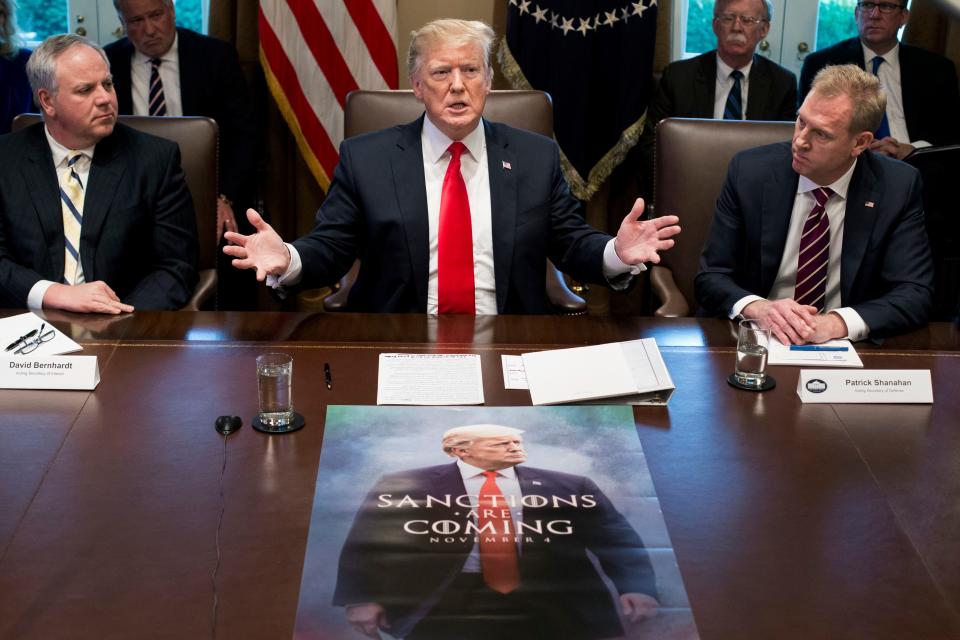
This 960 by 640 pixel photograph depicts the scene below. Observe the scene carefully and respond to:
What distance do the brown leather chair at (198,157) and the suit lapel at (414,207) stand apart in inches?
25.2

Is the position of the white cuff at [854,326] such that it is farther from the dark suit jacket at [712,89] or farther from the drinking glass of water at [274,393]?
the dark suit jacket at [712,89]

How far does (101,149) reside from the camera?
295 cm

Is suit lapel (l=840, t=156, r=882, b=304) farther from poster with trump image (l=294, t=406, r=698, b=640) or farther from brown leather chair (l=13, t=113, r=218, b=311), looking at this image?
brown leather chair (l=13, t=113, r=218, b=311)

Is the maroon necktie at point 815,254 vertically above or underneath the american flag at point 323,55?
underneath

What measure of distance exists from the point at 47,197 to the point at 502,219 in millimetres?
1230

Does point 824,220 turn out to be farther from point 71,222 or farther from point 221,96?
point 221,96

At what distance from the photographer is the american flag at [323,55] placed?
14.4ft

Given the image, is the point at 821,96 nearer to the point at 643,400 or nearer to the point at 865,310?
the point at 865,310

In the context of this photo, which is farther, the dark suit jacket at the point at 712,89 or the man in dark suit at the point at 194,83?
the dark suit jacket at the point at 712,89

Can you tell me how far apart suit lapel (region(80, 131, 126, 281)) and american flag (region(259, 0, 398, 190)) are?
5.29ft

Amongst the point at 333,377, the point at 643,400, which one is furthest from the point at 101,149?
the point at 643,400

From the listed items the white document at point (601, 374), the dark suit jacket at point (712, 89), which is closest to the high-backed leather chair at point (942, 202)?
the dark suit jacket at point (712, 89)

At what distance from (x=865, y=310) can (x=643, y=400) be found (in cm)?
76

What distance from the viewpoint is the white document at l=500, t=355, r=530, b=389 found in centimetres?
191
